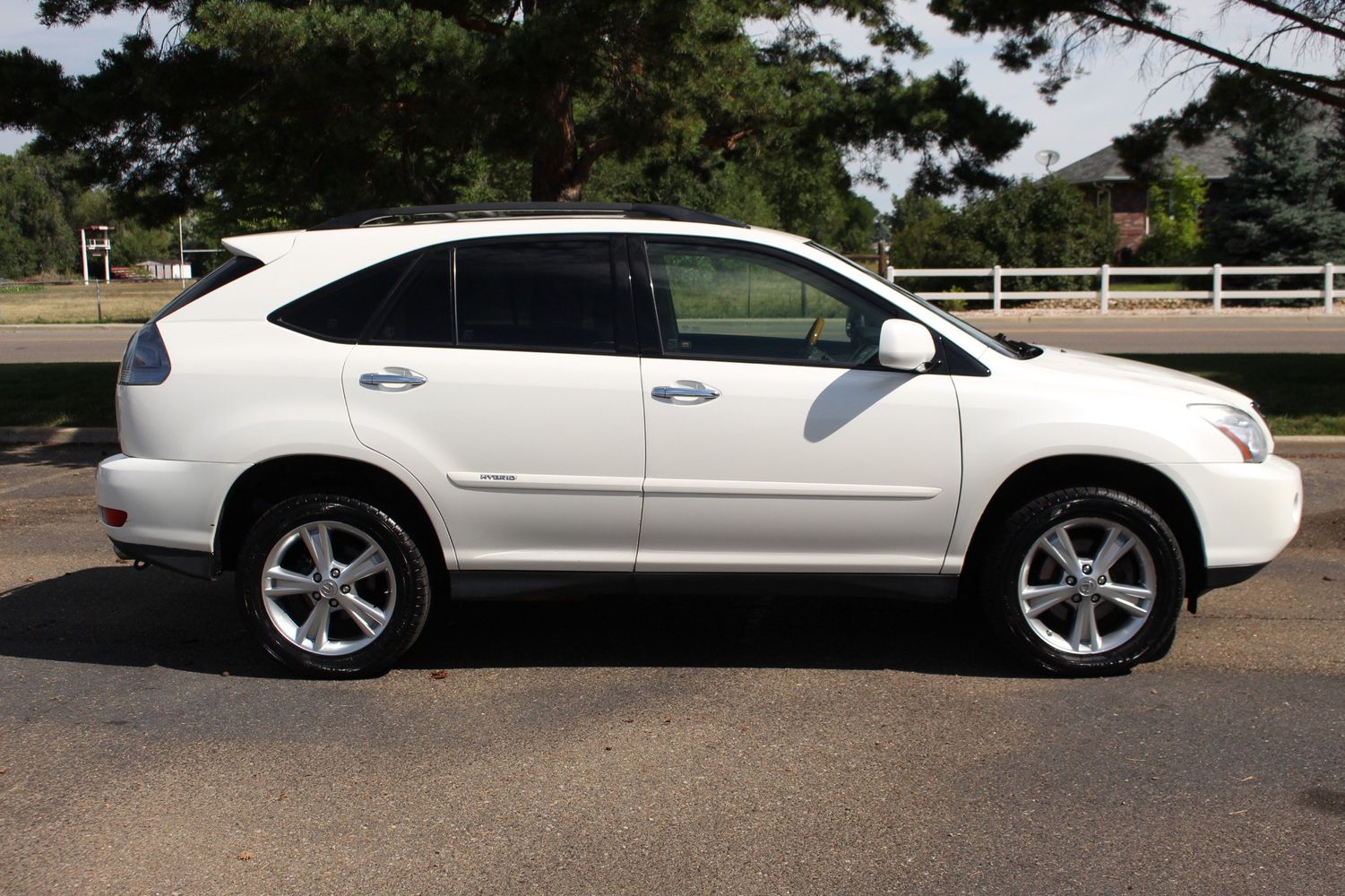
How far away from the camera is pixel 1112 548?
16.9 feet

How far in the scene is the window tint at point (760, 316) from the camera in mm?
5242

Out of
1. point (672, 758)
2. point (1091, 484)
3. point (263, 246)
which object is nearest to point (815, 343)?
point (1091, 484)

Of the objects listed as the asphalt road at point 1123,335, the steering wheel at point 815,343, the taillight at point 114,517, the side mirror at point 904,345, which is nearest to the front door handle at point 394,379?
the taillight at point 114,517

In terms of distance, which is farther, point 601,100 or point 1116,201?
point 1116,201

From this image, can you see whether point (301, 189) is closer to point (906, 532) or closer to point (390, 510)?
point (390, 510)

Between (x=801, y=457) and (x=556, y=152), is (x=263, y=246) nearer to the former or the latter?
(x=801, y=457)

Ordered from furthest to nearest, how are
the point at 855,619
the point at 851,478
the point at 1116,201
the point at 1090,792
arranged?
the point at 1116,201
the point at 855,619
the point at 851,478
the point at 1090,792

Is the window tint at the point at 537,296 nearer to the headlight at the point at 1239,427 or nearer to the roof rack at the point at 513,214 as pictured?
the roof rack at the point at 513,214

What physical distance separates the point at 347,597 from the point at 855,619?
7.86 ft

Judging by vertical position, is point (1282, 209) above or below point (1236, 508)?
above

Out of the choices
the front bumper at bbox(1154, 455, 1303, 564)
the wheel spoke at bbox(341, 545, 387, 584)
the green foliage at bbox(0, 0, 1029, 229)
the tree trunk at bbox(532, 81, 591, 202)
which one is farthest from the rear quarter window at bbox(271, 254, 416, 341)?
the tree trunk at bbox(532, 81, 591, 202)

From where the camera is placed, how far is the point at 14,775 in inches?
170

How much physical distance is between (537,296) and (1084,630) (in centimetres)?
258

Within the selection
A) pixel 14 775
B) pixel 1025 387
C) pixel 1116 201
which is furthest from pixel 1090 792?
pixel 1116 201
